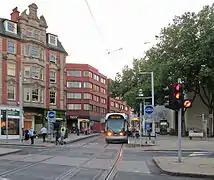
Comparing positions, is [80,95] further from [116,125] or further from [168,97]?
[168,97]

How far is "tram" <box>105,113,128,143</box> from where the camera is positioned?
35125 mm

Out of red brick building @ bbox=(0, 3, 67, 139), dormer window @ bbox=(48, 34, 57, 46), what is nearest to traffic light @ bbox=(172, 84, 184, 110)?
red brick building @ bbox=(0, 3, 67, 139)

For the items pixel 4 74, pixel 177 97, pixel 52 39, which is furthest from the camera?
pixel 52 39

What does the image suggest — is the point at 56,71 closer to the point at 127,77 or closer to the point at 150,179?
the point at 127,77

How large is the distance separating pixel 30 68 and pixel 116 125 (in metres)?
18.1

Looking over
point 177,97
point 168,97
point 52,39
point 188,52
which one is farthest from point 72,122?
point 177,97

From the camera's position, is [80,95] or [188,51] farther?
[80,95]

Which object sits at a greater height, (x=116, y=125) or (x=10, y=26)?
(x=10, y=26)

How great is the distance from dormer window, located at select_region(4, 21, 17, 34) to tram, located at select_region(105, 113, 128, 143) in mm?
19576

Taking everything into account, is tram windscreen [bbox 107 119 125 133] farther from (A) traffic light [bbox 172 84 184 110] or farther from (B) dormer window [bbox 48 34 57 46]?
(B) dormer window [bbox 48 34 57 46]

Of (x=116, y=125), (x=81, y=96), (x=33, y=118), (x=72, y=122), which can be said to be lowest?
(x=72, y=122)

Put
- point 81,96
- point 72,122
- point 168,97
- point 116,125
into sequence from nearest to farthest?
point 168,97 < point 116,125 < point 72,122 < point 81,96

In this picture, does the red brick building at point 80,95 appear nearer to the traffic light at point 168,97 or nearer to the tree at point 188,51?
the tree at point 188,51

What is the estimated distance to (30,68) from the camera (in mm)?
48000
